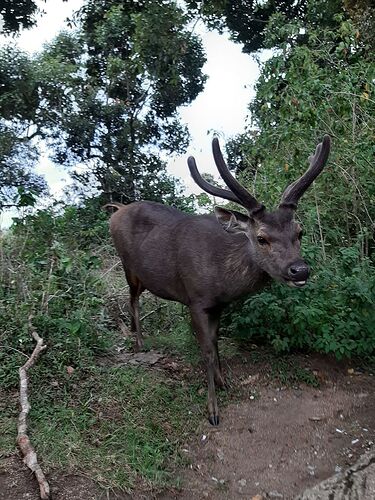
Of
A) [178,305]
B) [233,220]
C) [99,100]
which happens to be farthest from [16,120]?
[233,220]

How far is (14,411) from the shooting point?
4227 millimetres

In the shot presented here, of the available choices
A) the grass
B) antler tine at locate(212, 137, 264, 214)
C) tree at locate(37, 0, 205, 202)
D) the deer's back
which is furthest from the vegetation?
tree at locate(37, 0, 205, 202)

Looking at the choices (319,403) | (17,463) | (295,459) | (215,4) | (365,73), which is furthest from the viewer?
(215,4)

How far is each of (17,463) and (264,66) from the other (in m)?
5.59

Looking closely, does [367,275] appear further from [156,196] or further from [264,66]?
[156,196]

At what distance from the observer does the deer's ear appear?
14.8 ft

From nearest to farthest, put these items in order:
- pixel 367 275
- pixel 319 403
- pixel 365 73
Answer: pixel 319 403
pixel 367 275
pixel 365 73

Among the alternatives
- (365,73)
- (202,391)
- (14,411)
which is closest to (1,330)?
(14,411)

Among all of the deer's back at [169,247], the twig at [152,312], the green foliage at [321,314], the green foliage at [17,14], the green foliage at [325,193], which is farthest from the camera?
the green foliage at [17,14]

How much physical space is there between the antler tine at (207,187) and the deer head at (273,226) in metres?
0.08

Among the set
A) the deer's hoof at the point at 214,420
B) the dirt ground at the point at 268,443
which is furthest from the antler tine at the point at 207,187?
the deer's hoof at the point at 214,420

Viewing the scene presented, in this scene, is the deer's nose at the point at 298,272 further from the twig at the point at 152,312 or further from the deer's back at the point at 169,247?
the twig at the point at 152,312

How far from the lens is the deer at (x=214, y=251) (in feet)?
13.9

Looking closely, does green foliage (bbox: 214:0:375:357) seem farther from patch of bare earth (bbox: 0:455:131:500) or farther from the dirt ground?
patch of bare earth (bbox: 0:455:131:500)
